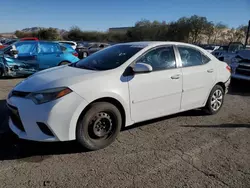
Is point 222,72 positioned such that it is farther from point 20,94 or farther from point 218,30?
point 218,30

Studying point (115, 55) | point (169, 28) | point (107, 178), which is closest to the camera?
point (107, 178)

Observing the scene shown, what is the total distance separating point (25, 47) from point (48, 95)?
7.30 meters

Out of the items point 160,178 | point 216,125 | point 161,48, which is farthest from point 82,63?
point 216,125

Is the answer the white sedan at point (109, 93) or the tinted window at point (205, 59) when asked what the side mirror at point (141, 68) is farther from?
the tinted window at point (205, 59)

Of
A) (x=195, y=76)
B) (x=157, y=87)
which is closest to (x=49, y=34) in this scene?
(x=195, y=76)

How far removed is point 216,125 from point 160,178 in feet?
7.37

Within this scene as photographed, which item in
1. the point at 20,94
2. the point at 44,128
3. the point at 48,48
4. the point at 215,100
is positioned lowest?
the point at 215,100

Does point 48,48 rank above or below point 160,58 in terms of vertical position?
above

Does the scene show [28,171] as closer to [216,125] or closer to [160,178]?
[160,178]

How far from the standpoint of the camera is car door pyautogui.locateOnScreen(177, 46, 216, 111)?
14.3 feet

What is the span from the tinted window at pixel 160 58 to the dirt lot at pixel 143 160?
1.15 meters

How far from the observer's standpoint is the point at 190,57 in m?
4.55

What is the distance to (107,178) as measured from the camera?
274 cm

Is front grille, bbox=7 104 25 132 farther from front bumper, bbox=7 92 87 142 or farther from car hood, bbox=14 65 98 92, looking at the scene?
car hood, bbox=14 65 98 92
